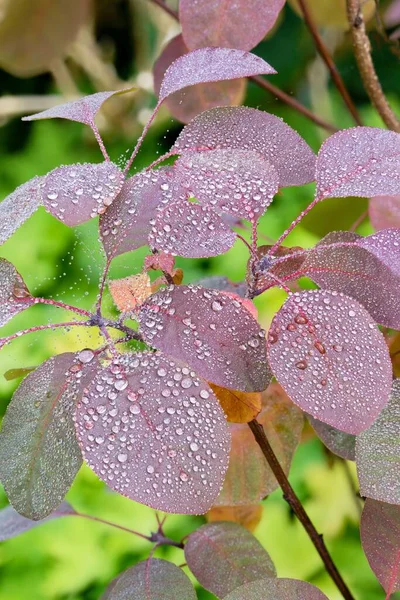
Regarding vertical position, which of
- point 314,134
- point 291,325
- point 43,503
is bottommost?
point 314,134

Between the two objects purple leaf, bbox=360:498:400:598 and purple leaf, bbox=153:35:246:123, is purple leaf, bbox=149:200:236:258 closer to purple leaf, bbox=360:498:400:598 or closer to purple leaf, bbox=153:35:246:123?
purple leaf, bbox=360:498:400:598

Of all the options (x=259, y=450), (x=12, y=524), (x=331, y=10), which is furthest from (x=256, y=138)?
(x=331, y=10)

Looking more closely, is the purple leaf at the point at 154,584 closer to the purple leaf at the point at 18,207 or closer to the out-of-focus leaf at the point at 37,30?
the purple leaf at the point at 18,207

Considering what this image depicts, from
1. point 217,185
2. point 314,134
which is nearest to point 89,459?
point 217,185

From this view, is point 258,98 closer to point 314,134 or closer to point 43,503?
point 314,134

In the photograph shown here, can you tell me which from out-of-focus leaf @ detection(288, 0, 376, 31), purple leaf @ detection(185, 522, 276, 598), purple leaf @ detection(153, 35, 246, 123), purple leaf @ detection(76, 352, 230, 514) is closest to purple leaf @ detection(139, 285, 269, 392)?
purple leaf @ detection(76, 352, 230, 514)

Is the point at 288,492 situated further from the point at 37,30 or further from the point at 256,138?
the point at 37,30
